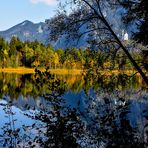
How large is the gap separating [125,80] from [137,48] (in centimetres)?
139

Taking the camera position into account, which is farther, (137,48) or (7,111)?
(137,48)

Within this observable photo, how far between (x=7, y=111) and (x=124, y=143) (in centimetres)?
494

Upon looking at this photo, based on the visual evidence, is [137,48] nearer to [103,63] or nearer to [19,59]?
[103,63]

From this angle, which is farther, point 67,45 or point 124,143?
point 67,45

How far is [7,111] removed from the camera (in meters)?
13.6

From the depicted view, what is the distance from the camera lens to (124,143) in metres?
10.1

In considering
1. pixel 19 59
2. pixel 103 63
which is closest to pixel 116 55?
pixel 103 63

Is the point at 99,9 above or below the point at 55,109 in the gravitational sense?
above

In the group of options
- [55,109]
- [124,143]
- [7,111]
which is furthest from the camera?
[7,111]

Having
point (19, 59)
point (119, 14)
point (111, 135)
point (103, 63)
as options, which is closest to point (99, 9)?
point (119, 14)

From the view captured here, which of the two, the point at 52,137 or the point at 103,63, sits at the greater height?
the point at 103,63

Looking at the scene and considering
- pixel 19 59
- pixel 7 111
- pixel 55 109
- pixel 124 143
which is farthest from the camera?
pixel 19 59

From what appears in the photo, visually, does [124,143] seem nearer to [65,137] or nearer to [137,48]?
[65,137]

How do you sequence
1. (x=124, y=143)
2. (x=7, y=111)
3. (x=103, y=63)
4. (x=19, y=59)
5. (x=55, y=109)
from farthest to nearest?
(x=19, y=59) < (x=103, y=63) < (x=7, y=111) < (x=55, y=109) < (x=124, y=143)
